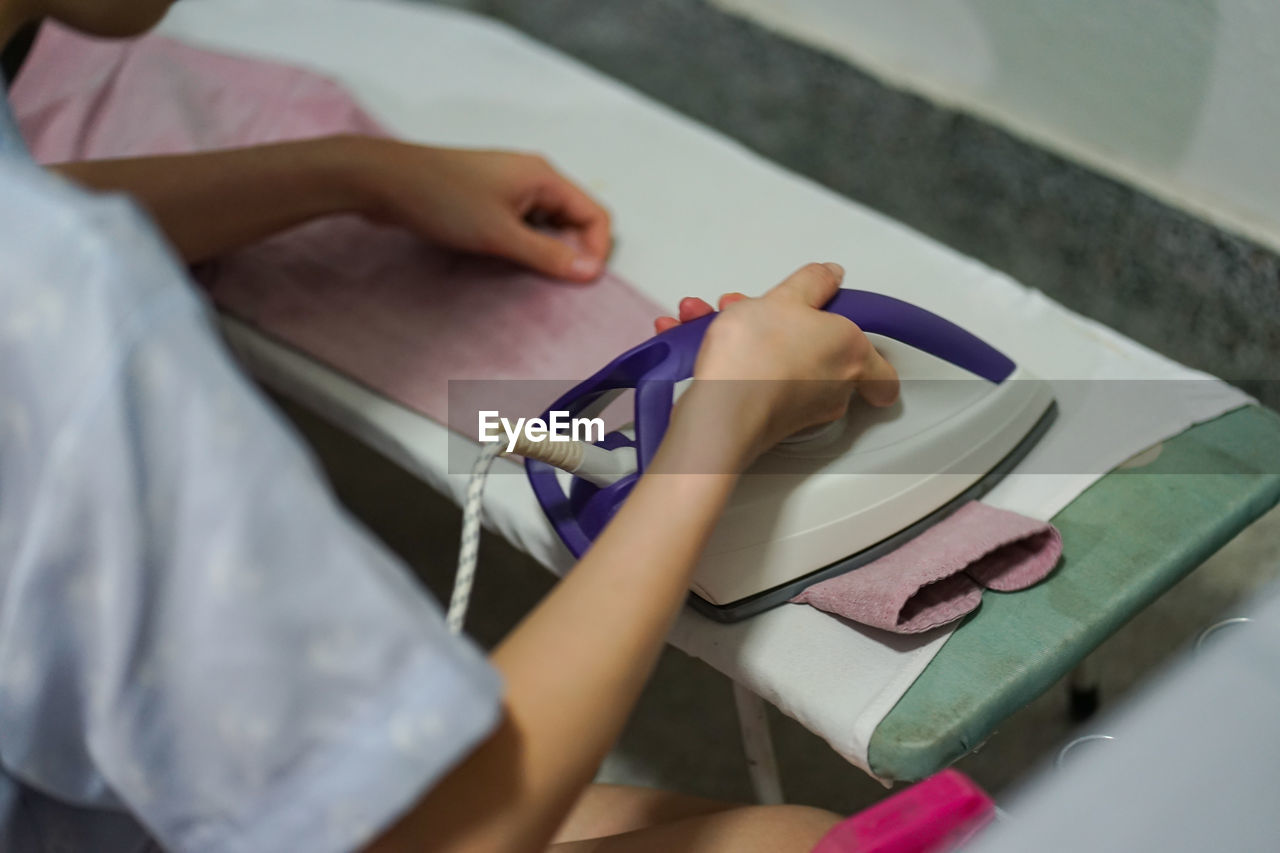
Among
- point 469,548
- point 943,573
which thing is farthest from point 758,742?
point 469,548

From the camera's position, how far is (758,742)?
826mm

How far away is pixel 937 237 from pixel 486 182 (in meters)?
0.55

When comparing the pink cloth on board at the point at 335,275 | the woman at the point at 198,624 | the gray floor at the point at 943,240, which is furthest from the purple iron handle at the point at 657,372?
the gray floor at the point at 943,240

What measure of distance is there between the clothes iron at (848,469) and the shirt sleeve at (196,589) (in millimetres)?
283

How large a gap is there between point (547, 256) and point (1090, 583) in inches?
19.0

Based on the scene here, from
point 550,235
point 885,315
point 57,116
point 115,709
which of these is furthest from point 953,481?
point 57,116

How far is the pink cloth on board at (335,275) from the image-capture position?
2.89 feet

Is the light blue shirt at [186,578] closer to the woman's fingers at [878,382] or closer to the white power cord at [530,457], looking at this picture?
the white power cord at [530,457]

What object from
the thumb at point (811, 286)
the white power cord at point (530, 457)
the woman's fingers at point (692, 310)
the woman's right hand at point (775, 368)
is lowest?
the white power cord at point (530, 457)

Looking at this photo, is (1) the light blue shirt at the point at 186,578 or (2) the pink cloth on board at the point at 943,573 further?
(2) the pink cloth on board at the point at 943,573

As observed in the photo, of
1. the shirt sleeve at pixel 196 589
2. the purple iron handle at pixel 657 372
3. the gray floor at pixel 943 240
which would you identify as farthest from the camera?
the gray floor at pixel 943 240

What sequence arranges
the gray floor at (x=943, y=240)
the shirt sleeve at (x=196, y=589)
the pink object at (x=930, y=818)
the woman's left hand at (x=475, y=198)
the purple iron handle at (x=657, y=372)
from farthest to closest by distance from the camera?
the gray floor at (x=943, y=240)
the woman's left hand at (x=475, y=198)
the purple iron handle at (x=657, y=372)
the pink object at (x=930, y=818)
the shirt sleeve at (x=196, y=589)

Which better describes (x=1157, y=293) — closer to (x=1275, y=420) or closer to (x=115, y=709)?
(x=1275, y=420)

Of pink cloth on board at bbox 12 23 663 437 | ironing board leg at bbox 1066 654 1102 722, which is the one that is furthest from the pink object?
ironing board leg at bbox 1066 654 1102 722
